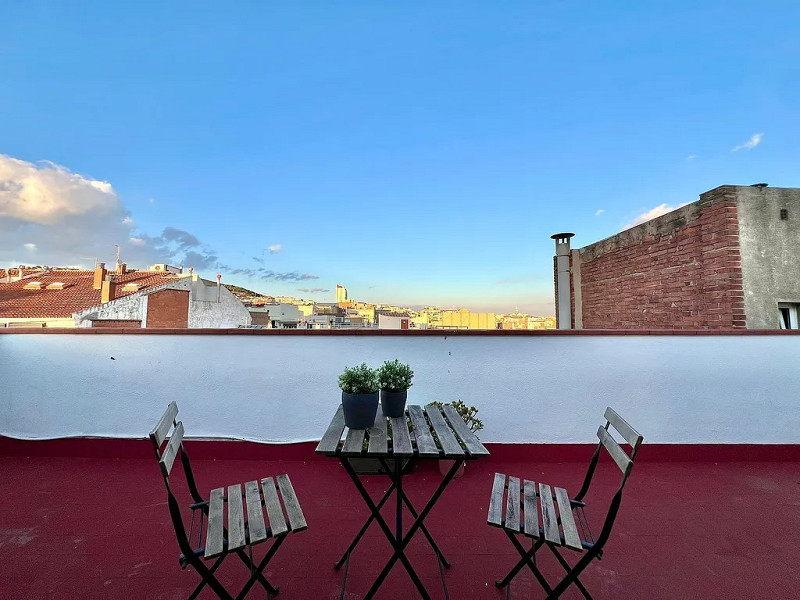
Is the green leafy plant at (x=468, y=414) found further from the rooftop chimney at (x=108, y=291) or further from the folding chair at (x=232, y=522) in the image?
the rooftop chimney at (x=108, y=291)

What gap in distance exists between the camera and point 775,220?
4129 millimetres

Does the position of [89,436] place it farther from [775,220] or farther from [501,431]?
[775,220]

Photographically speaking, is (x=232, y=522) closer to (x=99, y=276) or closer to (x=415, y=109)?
(x=415, y=109)

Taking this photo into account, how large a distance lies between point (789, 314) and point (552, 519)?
4.83 meters

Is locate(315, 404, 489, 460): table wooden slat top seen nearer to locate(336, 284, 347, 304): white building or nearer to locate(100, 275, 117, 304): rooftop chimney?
locate(100, 275, 117, 304): rooftop chimney

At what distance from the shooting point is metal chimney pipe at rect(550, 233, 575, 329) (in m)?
6.53

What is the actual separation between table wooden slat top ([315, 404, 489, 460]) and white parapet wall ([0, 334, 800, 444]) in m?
1.26

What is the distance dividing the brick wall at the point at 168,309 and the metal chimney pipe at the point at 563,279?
13.7 metres

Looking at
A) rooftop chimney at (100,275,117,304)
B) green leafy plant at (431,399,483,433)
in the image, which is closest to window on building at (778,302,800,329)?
green leafy plant at (431,399,483,433)

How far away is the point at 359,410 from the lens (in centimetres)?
161

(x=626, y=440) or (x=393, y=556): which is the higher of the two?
(x=626, y=440)

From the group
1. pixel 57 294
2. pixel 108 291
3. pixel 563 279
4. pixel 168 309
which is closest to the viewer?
pixel 563 279

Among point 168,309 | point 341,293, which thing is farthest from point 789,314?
point 341,293

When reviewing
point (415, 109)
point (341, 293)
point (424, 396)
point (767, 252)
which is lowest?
point (424, 396)
